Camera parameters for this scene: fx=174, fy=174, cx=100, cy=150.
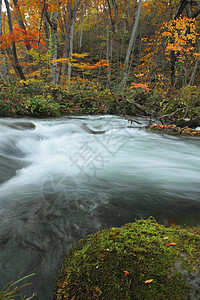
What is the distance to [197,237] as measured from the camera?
1348 mm

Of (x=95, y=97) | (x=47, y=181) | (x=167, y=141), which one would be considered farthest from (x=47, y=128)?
(x=95, y=97)

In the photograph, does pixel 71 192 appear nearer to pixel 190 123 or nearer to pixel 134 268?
pixel 134 268

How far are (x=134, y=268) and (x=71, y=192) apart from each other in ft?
5.34

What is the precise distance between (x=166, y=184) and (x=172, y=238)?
1.74 m

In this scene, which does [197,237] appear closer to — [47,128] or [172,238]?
[172,238]

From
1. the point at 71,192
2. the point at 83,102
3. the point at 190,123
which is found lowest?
the point at 71,192

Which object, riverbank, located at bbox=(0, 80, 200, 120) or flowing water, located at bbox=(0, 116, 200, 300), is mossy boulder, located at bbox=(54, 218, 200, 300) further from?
riverbank, located at bbox=(0, 80, 200, 120)

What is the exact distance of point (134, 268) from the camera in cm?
111

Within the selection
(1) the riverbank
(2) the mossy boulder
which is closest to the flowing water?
(2) the mossy boulder

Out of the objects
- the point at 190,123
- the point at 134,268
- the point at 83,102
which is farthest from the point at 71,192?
the point at 83,102

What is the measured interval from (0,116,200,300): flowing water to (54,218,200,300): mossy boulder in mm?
388

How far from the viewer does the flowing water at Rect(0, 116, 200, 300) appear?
5.41 feet

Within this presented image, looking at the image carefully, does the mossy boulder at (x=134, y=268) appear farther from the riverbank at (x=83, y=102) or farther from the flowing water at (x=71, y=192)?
the riverbank at (x=83, y=102)

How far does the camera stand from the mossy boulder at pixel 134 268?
1.02 m
